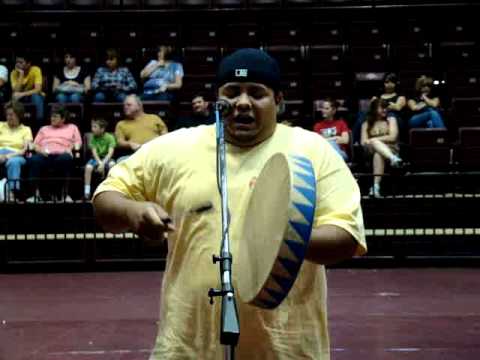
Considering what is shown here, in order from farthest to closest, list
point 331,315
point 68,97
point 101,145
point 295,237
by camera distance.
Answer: point 68,97, point 101,145, point 331,315, point 295,237

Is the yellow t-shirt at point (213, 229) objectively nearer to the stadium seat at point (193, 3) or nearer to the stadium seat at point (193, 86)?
the stadium seat at point (193, 86)

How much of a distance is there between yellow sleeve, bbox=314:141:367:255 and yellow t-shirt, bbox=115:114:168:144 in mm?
7963

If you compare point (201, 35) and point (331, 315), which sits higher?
point (201, 35)

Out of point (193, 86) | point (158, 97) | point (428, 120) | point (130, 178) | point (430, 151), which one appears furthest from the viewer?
point (193, 86)

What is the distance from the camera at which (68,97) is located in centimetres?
1245

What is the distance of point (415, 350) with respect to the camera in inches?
236

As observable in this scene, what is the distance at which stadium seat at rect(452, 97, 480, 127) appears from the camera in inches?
474

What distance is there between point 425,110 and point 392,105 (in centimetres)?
42

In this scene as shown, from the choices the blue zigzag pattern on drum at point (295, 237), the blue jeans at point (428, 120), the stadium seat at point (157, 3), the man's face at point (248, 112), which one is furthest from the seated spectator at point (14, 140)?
the blue zigzag pattern on drum at point (295, 237)

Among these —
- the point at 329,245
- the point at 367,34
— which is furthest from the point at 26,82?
the point at 329,245

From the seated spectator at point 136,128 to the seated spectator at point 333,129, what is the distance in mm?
1884

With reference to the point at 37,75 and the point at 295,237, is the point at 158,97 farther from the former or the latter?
Result: the point at 295,237

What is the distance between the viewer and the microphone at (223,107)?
2.65 metres

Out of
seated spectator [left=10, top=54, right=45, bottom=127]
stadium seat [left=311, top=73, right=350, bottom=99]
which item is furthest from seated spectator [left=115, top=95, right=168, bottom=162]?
stadium seat [left=311, top=73, right=350, bottom=99]
